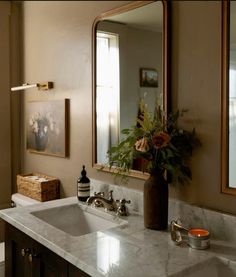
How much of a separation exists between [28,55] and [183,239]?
2.05 metres

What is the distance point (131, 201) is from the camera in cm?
171

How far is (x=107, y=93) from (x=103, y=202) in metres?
0.62

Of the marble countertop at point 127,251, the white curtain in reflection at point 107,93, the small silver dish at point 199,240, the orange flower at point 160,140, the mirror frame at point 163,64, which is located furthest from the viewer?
the white curtain in reflection at point 107,93

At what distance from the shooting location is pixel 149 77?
1.59 meters

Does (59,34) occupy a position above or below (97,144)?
above

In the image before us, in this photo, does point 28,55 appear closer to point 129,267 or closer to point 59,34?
point 59,34

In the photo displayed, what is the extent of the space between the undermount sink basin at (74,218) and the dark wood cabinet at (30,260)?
6.5 inches

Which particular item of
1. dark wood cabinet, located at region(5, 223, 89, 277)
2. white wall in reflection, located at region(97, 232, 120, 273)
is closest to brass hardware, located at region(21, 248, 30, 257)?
dark wood cabinet, located at region(5, 223, 89, 277)

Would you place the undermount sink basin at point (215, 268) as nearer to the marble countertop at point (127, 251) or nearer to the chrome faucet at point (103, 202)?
the marble countertop at point (127, 251)

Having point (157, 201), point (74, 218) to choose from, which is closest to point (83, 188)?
→ point (74, 218)

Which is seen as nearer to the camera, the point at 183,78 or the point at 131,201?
the point at 183,78

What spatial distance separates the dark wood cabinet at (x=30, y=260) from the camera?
49.1 inches

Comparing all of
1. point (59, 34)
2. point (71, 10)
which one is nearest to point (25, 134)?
point (59, 34)

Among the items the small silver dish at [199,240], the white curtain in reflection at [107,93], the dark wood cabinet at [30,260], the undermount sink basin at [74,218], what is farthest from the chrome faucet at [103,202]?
the small silver dish at [199,240]
